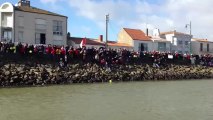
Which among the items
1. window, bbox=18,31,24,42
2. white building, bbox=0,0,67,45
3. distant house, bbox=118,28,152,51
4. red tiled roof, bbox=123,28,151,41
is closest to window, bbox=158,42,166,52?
distant house, bbox=118,28,152,51

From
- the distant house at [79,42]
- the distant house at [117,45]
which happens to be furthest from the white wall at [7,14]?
the distant house at [117,45]

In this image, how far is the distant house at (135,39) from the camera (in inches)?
3103

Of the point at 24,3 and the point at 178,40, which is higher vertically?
the point at 24,3

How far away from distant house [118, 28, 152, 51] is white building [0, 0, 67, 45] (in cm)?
1888

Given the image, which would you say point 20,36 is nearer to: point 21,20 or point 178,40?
point 21,20

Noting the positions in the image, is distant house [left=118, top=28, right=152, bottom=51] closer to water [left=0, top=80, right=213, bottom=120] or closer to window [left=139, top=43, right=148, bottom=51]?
window [left=139, top=43, right=148, bottom=51]

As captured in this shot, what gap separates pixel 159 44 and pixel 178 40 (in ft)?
22.5

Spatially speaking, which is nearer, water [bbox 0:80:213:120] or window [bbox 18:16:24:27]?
water [bbox 0:80:213:120]

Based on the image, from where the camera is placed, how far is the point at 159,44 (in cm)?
8456

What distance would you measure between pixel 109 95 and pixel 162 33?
2462 inches

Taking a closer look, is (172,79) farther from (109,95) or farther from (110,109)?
(110,109)

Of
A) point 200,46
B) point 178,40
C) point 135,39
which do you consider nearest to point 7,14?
point 135,39

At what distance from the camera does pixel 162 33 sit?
92.2m

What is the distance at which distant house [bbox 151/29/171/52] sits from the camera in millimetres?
83188
